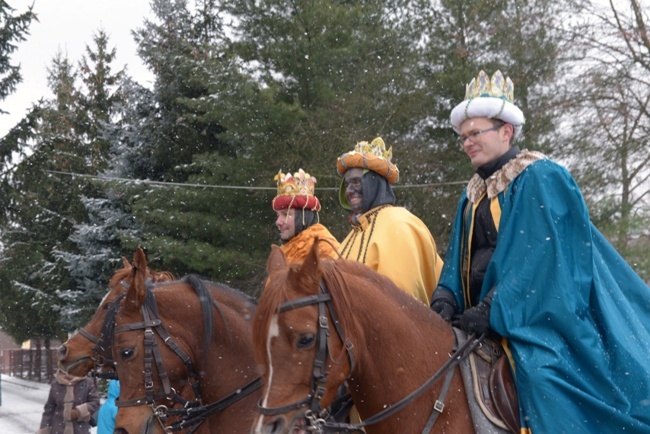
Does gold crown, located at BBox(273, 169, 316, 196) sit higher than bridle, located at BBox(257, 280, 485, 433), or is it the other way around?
gold crown, located at BBox(273, 169, 316, 196)

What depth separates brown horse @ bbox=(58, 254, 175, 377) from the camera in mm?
5359

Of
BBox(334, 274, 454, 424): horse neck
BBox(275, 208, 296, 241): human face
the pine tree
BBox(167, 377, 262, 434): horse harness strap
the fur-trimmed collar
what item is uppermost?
the pine tree

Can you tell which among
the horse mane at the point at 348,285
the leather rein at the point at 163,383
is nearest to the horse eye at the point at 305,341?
the horse mane at the point at 348,285

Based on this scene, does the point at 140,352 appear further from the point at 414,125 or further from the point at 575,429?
the point at 414,125

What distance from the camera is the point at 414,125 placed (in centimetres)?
1691

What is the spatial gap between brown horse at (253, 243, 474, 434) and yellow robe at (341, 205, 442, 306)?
37.7 inches

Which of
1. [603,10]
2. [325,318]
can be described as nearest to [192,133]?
[603,10]

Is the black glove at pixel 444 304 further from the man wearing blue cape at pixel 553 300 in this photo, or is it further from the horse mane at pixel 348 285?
the horse mane at pixel 348 285

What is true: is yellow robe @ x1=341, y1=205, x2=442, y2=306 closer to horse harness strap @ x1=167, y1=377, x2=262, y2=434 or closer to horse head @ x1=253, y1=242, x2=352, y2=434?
horse harness strap @ x1=167, y1=377, x2=262, y2=434

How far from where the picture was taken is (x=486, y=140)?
161 inches

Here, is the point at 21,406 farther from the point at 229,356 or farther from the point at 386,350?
the point at 386,350

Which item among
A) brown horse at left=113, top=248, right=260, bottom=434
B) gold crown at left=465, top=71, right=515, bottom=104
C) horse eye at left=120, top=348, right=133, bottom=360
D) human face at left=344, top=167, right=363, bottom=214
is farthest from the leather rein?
gold crown at left=465, top=71, right=515, bottom=104

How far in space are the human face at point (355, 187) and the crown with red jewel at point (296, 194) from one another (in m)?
1.18

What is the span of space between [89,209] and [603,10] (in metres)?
13.5
